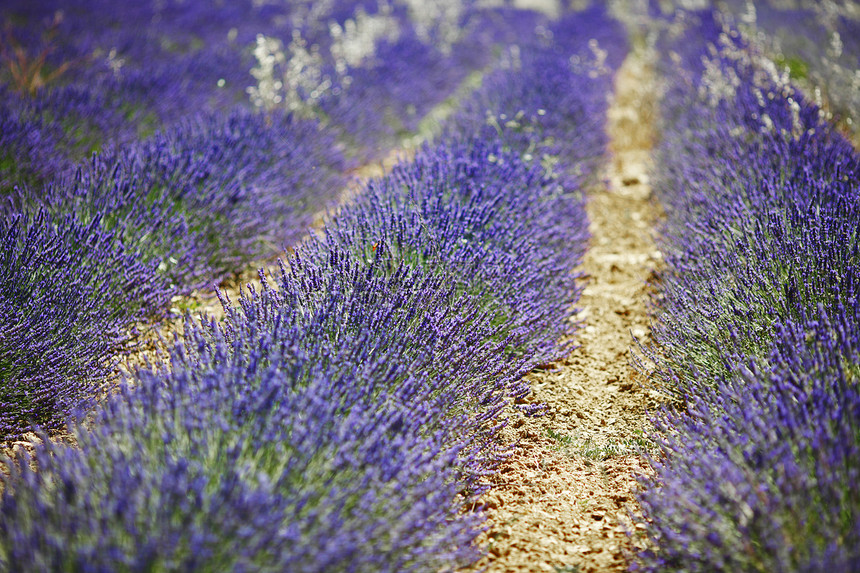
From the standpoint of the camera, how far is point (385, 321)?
190 cm

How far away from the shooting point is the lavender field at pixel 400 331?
1.26 m

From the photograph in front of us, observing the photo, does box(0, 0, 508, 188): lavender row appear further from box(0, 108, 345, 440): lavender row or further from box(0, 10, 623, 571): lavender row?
→ box(0, 10, 623, 571): lavender row

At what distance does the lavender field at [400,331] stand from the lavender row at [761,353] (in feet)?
0.04

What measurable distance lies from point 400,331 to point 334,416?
451mm

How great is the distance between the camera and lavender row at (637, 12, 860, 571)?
1268mm

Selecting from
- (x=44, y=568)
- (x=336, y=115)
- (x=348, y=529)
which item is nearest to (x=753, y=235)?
(x=348, y=529)

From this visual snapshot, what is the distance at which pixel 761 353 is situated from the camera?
6.03ft

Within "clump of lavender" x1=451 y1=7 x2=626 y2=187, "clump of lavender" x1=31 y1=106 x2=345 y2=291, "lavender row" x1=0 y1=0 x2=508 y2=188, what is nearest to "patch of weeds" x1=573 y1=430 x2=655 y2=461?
"clump of lavender" x1=451 y1=7 x2=626 y2=187

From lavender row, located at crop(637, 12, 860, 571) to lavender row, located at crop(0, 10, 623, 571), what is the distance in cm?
57

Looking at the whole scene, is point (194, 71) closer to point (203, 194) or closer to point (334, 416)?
point (203, 194)

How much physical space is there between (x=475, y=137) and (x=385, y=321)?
201 centimetres

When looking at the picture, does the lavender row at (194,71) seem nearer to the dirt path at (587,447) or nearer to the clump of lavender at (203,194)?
the clump of lavender at (203,194)

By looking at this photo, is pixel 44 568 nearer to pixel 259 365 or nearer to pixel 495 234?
pixel 259 365

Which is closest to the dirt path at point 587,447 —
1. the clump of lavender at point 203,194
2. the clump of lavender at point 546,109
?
the clump of lavender at point 546,109
